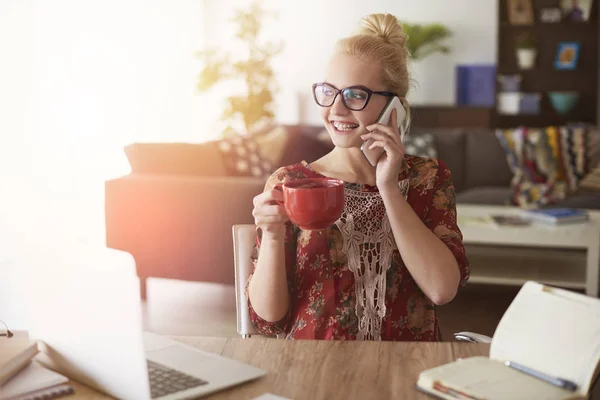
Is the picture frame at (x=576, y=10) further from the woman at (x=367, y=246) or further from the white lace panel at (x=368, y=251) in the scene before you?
the white lace panel at (x=368, y=251)

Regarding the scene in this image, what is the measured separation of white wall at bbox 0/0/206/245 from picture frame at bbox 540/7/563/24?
10.6 ft

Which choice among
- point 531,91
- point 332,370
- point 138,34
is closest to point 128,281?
point 332,370

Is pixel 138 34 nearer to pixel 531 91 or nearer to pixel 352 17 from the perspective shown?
pixel 352 17

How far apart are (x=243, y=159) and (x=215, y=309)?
76 cm

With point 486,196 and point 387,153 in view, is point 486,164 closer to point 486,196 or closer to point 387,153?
point 486,196

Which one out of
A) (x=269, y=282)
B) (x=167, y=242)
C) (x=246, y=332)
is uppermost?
(x=269, y=282)

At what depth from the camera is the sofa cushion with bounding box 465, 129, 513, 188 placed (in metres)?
5.07

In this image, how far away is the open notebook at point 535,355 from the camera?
0.93 metres

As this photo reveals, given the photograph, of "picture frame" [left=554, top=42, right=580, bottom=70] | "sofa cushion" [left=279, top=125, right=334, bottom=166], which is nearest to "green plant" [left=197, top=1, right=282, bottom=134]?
"sofa cushion" [left=279, top=125, right=334, bottom=166]

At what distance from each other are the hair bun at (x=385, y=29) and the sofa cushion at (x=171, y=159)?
7.47 ft

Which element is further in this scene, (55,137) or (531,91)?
(531,91)

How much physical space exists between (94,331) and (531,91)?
255 inches

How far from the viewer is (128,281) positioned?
833mm

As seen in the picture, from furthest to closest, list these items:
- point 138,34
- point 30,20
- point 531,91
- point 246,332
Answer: point 531,91, point 138,34, point 30,20, point 246,332
